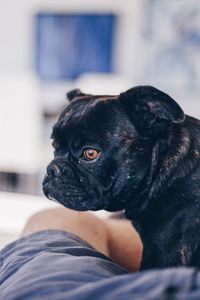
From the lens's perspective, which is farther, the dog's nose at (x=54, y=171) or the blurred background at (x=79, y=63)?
the blurred background at (x=79, y=63)

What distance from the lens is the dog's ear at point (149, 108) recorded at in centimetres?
110

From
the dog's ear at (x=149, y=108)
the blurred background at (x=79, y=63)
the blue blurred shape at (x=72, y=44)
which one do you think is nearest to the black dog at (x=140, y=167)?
the dog's ear at (x=149, y=108)

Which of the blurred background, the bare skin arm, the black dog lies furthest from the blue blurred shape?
the black dog

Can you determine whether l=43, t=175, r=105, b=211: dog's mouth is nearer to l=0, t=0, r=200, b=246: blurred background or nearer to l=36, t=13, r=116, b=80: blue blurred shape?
l=0, t=0, r=200, b=246: blurred background

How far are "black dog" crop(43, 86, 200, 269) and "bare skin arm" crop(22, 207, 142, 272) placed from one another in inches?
3.2

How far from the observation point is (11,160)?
374cm

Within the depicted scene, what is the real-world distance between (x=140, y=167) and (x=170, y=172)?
73mm

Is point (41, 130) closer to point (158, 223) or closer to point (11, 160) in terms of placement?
point (11, 160)

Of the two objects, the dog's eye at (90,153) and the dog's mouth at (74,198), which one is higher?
the dog's eye at (90,153)

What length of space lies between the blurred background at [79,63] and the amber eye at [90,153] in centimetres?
233

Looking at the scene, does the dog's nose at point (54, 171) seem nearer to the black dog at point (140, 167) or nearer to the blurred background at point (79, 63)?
the black dog at point (140, 167)

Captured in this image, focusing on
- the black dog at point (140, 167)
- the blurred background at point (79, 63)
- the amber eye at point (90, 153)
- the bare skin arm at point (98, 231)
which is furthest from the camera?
the blurred background at point (79, 63)

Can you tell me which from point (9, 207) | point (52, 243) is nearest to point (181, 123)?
point (52, 243)

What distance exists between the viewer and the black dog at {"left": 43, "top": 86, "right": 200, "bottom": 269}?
3.49ft
